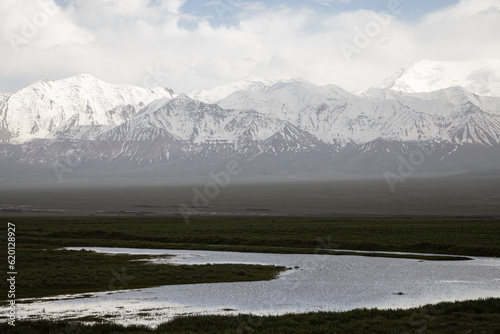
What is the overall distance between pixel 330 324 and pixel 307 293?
9562mm

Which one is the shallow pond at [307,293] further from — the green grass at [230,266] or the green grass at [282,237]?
the green grass at [282,237]

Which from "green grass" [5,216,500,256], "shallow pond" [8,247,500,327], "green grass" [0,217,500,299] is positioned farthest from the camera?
"green grass" [5,216,500,256]

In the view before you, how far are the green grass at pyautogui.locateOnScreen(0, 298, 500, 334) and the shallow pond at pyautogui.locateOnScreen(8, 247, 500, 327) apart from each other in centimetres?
229

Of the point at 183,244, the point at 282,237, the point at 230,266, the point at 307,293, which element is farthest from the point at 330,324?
the point at 282,237

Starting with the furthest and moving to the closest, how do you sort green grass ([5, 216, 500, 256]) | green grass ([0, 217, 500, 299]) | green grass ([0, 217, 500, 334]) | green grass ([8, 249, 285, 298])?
green grass ([5, 216, 500, 256]), green grass ([0, 217, 500, 299]), green grass ([8, 249, 285, 298]), green grass ([0, 217, 500, 334])

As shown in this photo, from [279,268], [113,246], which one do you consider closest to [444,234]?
[279,268]

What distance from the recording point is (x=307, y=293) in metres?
32.9

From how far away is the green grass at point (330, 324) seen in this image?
878 inches

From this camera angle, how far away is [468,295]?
31.4 m

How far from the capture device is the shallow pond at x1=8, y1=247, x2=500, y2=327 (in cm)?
2798

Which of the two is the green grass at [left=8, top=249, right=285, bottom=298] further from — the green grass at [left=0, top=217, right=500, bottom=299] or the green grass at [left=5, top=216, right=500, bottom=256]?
the green grass at [left=5, top=216, right=500, bottom=256]

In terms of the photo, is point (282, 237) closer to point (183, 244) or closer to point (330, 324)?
point (183, 244)

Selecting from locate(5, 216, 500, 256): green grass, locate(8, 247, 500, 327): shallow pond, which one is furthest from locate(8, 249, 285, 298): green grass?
locate(5, 216, 500, 256): green grass

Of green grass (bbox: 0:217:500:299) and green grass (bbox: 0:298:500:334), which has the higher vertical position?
green grass (bbox: 0:217:500:299)
